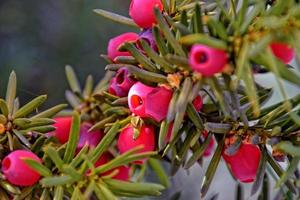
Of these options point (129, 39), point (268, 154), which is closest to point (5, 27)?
point (129, 39)

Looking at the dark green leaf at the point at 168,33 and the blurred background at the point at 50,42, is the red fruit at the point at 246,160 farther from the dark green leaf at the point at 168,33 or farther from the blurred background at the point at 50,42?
the blurred background at the point at 50,42

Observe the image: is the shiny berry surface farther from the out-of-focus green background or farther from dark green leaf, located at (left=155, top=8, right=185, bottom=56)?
the out-of-focus green background

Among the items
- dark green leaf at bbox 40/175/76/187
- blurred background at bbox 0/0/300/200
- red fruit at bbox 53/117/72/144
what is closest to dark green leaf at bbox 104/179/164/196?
dark green leaf at bbox 40/175/76/187

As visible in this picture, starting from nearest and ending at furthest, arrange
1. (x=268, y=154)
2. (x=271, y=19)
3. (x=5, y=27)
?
(x=271, y=19) → (x=268, y=154) → (x=5, y=27)

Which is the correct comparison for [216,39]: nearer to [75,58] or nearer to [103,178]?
[103,178]

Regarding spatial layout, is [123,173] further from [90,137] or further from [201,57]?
[201,57]

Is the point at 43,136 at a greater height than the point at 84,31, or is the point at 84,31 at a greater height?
the point at 84,31

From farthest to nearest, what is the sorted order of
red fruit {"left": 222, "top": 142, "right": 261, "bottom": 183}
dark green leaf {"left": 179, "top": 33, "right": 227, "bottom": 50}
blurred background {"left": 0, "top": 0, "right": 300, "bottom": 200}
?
blurred background {"left": 0, "top": 0, "right": 300, "bottom": 200} < red fruit {"left": 222, "top": 142, "right": 261, "bottom": 183} < dark green leaf {"left": 179, "top": 33, "right": 227, "bottom": 50}

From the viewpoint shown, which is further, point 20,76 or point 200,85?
point 20,76
